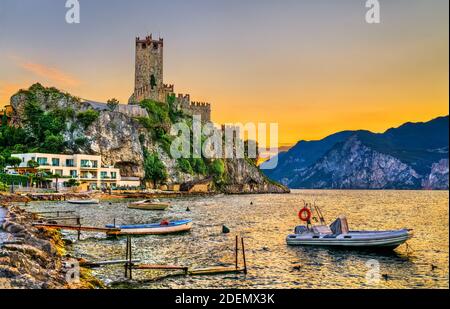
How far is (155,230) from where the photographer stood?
38.9 meters

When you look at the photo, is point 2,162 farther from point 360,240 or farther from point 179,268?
point 360,240

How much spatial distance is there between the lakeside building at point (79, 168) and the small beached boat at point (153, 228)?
2531 inches

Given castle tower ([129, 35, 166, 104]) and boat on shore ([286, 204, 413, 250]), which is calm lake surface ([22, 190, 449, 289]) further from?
castle tower ([129, 35, 166, 104])

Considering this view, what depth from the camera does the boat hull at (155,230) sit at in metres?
36.9

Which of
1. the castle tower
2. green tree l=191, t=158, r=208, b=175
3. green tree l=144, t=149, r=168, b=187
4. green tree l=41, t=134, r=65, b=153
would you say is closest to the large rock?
green tree l=144, t=149, r=168, b=187

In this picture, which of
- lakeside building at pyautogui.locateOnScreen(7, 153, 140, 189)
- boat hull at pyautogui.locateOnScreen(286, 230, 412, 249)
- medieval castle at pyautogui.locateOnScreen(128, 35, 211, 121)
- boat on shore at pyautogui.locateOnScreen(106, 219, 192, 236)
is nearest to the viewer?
boat hull at pyautogui.locateOnScreen(286, 230, 412, 249)

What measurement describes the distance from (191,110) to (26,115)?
6261 centimetres

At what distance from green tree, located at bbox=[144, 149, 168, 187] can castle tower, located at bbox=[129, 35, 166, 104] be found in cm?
3000

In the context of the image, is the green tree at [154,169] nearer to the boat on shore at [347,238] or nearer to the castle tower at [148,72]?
the castle tower at [148,72]

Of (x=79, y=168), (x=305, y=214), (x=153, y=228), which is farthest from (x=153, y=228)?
(x=79, y=168)

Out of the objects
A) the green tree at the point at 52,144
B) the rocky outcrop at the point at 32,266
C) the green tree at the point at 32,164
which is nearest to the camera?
the rocky outcrop at the point at 32,266

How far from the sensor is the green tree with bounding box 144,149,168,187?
130 meters

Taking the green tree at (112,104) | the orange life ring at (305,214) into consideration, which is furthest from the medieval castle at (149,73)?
the orange life ring at (305,214)

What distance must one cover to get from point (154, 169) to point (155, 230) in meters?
92.9
